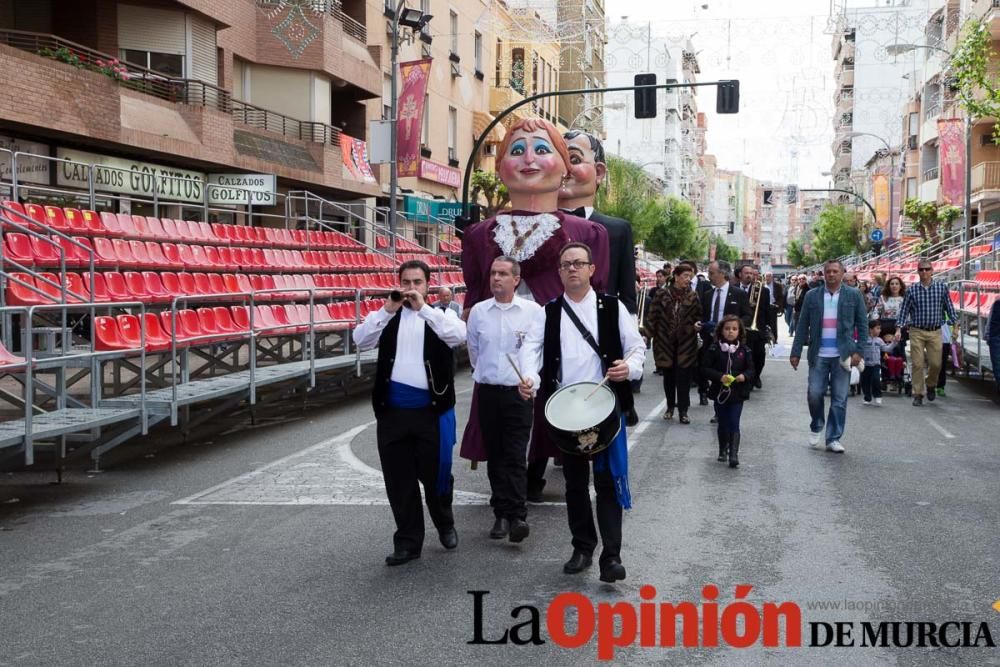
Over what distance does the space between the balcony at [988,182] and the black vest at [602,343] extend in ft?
125

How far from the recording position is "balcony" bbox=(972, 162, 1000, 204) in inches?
1580

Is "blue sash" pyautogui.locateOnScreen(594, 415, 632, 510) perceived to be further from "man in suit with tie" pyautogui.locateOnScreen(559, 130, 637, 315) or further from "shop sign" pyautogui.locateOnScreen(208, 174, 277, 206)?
"shop sign" pyautogui.locateOnScreen(208, 174, 277, 206)

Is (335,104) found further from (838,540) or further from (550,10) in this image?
(838,540)

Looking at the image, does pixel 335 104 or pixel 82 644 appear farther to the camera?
pixel 335 104

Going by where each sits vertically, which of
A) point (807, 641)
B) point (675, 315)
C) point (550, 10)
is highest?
point (550, 10)

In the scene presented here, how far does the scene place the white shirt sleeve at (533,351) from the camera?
21.8 feet

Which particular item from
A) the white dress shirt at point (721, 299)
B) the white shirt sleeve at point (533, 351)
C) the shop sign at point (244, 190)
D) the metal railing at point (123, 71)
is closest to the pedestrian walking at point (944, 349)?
the white dress shirt at point (721, 299)

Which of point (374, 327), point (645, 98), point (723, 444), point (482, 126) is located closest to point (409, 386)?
point (374, 327)

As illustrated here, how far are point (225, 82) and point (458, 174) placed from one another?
15329mm

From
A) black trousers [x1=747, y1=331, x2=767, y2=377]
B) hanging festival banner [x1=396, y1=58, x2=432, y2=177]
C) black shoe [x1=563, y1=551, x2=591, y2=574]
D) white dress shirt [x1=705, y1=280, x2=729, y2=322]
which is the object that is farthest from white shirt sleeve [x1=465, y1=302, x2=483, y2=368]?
hanging festival banner [x1=396, y1=58, x2=432, y2=177]

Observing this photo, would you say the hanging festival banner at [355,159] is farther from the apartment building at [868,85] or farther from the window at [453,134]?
the apartment building at [868,85]

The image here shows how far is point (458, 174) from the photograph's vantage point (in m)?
40.8

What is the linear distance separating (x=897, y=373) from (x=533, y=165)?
998 cm

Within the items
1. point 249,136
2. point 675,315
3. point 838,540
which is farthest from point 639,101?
point 838,540
